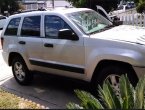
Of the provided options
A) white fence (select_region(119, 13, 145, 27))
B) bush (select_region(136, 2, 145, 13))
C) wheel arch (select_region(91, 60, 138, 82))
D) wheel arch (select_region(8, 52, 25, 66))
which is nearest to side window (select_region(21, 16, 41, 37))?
wheel arch (select_region(8, 52, 25, 66))

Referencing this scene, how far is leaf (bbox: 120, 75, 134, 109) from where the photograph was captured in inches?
140

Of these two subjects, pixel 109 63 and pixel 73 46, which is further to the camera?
pixel 73 46

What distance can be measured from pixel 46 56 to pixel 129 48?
6.62ft

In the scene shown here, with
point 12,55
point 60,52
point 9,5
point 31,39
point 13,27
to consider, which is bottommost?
point 9,5

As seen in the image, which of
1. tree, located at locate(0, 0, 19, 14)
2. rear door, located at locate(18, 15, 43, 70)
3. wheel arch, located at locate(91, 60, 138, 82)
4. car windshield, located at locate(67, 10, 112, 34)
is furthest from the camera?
tree, located at locate(0, 0, 19, 14)

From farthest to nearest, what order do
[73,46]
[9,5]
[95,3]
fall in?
[9,5] → [95,3] → [73,46]

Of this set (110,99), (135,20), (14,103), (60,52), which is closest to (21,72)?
(14,103)

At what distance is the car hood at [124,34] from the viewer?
5.34 m

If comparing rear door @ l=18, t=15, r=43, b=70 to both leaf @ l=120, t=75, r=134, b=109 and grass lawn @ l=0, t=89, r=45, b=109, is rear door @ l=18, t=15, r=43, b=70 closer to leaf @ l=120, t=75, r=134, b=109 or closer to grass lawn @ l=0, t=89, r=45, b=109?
grass lawn @ l=0, t=89, r=45, b=109

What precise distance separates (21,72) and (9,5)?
5090 centimetres

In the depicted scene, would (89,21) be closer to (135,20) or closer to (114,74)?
(114,74)

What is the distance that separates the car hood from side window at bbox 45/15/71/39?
2.62 feet

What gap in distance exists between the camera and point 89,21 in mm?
6465

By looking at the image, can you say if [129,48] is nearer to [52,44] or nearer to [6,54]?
[52,44]
